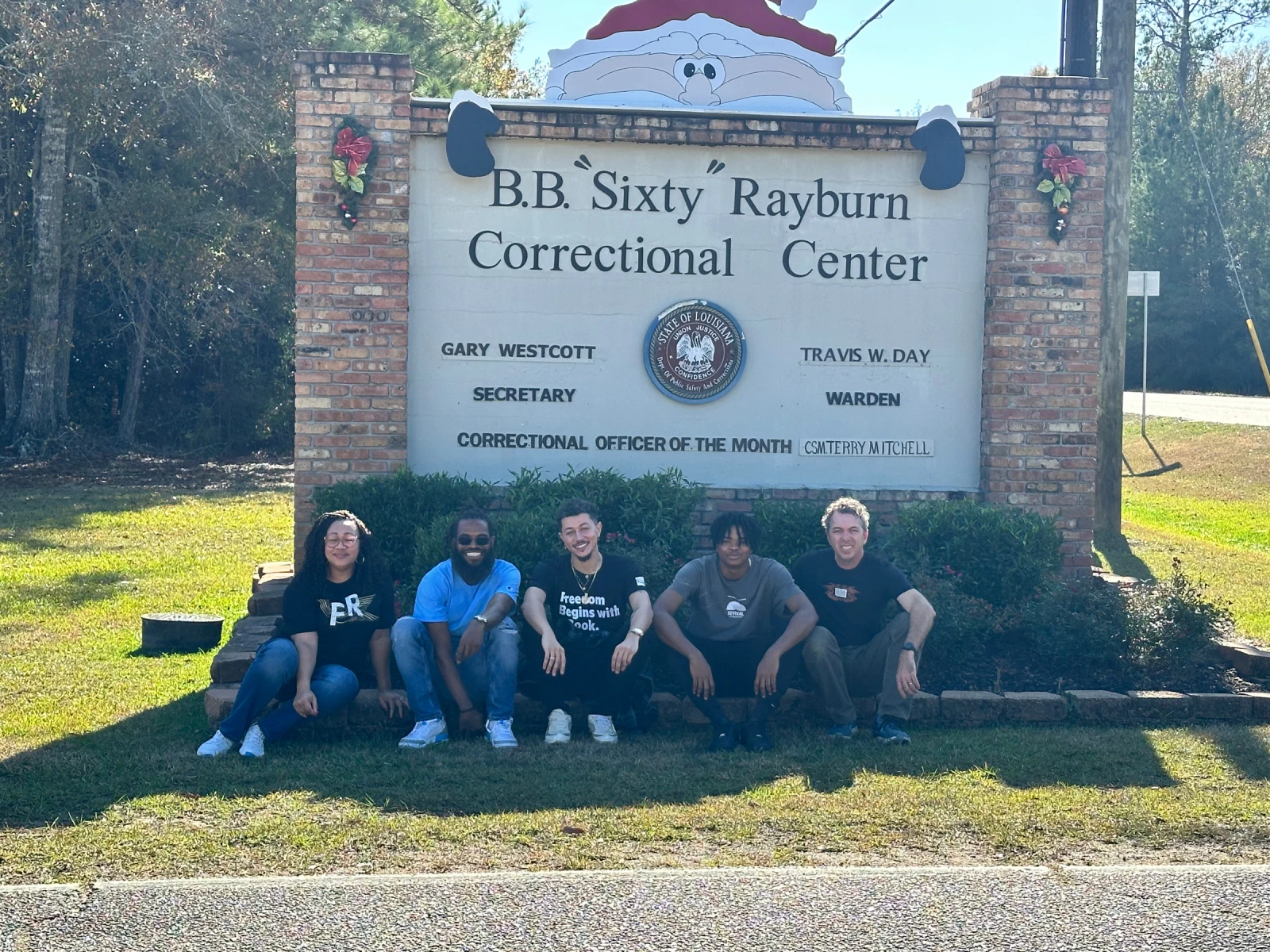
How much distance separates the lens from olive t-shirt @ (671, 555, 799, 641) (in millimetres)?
6633

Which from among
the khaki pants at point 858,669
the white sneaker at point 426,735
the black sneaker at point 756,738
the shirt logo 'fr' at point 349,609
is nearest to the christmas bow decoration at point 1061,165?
the khaki pants at point 858,669

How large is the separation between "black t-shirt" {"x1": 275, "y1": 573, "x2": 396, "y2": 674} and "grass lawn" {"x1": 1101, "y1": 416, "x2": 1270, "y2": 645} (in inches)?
211

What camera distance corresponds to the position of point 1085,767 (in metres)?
5.81

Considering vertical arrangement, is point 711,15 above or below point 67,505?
above

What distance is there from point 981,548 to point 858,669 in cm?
169

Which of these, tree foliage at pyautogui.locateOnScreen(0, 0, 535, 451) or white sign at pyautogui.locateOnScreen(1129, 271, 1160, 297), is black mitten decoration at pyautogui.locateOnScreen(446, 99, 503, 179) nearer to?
tree foliage at pyautogui.locateOnScreen(0, 0, 535, 451)

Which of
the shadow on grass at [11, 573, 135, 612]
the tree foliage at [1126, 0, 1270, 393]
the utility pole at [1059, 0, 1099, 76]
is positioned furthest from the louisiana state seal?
the tree foliage at [1126, 0, 1270, 393]

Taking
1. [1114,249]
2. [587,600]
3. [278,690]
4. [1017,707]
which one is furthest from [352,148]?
[1114,249]

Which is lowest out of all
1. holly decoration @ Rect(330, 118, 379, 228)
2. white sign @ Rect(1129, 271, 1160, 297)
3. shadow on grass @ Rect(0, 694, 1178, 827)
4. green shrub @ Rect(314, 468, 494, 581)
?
shadow on grass @ Rect(0, 694, 1178, 827)

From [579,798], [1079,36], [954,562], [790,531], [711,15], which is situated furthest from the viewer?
[1079,36]

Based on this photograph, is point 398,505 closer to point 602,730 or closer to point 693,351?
point 693,351

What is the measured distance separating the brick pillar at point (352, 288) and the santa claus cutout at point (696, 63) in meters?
1.19

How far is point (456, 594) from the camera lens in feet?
21.6

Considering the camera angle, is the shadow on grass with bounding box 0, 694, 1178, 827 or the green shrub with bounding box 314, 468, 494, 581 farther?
the green shrub with bounding box 314, 468, 494, 581
